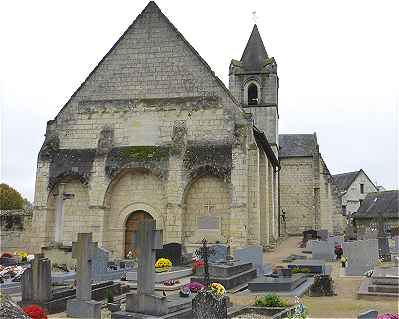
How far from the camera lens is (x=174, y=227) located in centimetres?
1777

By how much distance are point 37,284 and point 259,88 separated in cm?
2768

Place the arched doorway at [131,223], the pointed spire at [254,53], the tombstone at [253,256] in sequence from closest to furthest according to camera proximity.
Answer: the tombstone at [253,256], the arched doorway at [131,223], the pointed spire at [254,53]

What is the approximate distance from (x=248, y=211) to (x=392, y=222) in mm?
24215

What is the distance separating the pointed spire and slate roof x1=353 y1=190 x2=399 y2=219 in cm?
1551

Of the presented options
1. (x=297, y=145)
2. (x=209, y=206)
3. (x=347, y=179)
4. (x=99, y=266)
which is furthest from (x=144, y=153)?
(x=347, y=179)

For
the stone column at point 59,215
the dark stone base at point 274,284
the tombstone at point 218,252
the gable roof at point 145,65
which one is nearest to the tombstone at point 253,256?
the tombstone at point 218,252

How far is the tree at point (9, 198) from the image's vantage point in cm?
4394

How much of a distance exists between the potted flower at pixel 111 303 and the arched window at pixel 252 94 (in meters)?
25.9

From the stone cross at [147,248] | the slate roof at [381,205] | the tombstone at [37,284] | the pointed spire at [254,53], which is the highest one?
the pointed spire at [254,53]

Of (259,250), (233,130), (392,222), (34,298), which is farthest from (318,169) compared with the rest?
(34,298)

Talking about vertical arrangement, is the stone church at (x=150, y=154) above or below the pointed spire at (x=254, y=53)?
below

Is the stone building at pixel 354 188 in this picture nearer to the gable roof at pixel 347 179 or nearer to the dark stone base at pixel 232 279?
the gable roof at pixel 347 179

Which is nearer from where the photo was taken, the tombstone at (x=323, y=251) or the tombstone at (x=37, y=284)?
the tombstone at (x=37, y=284)

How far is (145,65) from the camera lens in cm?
1962
